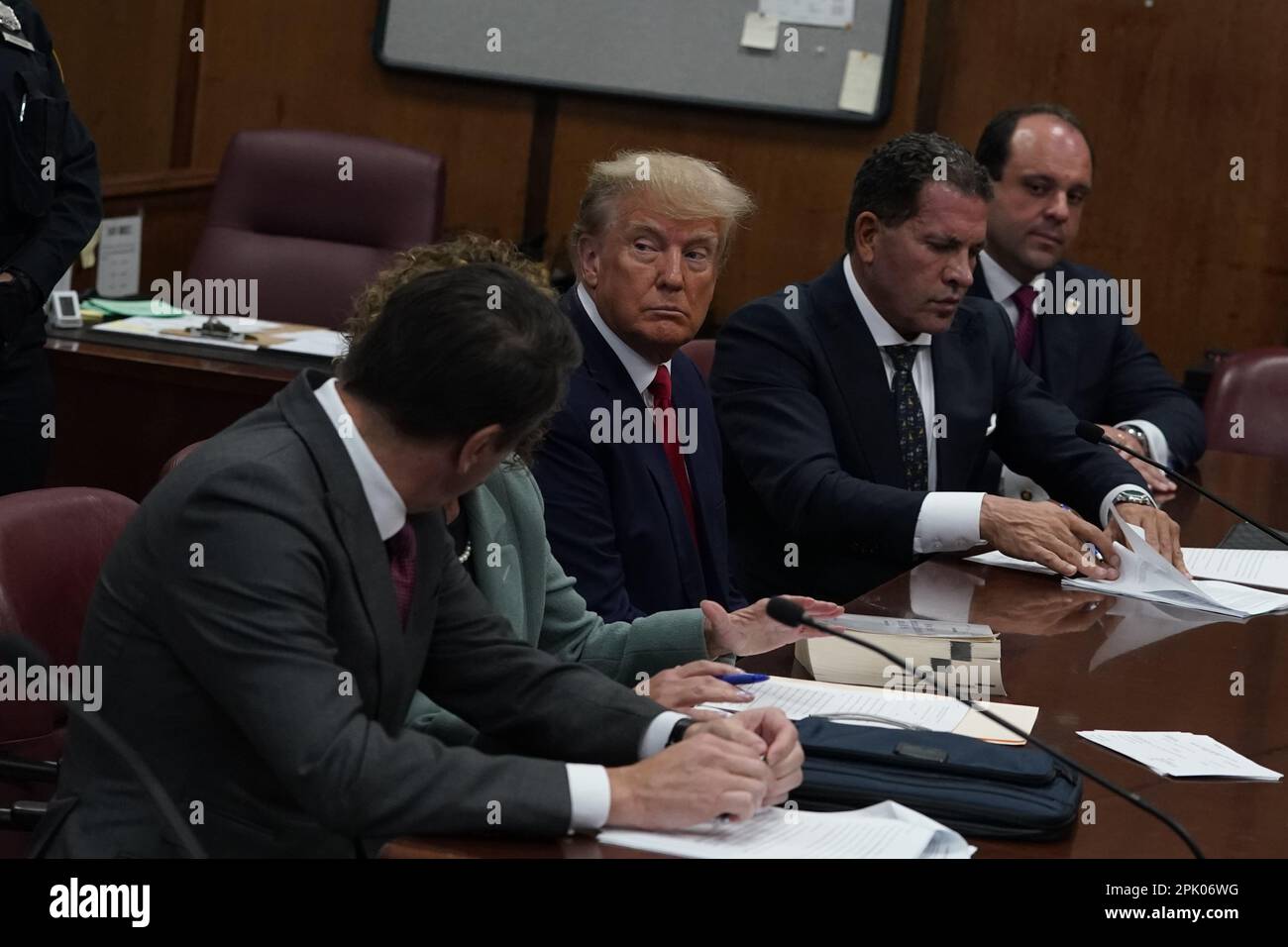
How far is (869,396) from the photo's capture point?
2.93 meters

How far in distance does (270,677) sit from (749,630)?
0.83 m

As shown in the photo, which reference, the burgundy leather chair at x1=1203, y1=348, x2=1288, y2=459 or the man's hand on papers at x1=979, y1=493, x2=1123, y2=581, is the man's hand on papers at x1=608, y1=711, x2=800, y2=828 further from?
the burgundy leather chair at x1=1203, y1=348, x2=1288, y2=459

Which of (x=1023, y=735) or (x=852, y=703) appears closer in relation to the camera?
(x=1023, y=735)

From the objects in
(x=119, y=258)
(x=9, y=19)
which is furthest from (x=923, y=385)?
(x=119, y=258)

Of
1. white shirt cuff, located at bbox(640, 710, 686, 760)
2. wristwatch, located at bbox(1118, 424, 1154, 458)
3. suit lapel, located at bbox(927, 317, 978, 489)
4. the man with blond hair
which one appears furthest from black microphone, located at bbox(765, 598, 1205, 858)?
wristwatch, located at bbox(1118, 424, 1154, 458)

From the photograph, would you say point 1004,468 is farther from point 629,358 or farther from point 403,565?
point 403,565

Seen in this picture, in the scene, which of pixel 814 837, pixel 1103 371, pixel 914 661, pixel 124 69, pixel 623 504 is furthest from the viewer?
pixel 124 69

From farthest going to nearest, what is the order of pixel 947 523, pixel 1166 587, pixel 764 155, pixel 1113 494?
pixel 764 155 < pixel 1113 494 < pixel 947 523 < pixel 1166 587

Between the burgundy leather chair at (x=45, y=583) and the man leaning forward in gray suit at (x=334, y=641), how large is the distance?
0.41 m

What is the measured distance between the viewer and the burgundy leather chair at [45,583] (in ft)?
6.34

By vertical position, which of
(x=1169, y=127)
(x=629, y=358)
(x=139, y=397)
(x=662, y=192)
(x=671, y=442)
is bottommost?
(x=139, y=397)

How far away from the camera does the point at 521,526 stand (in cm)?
202
